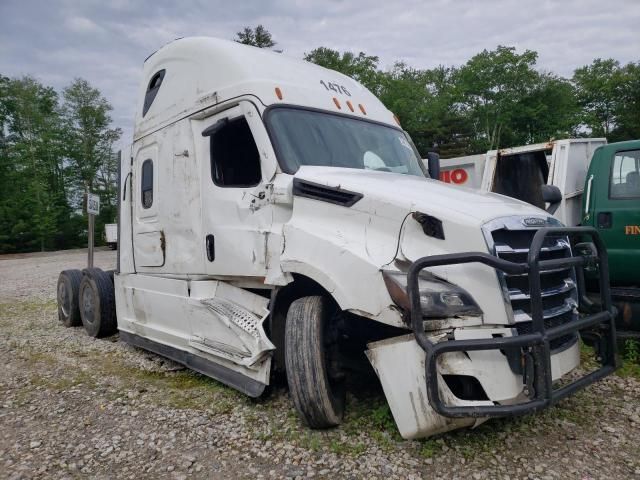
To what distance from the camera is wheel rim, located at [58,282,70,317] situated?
770cm

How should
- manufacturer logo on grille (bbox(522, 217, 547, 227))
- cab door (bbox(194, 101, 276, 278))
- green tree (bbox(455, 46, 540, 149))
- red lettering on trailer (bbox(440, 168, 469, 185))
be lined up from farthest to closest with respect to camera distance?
1. green tree (bbox(455, 46, 540, 149))
2. red lettering on trailer (bbox(440, 168, 469, 185))
3. cab door (bbox(194, 101, 276, 278))
4. manufacturer logo on grille (bbox(522, 217, 547, 227))

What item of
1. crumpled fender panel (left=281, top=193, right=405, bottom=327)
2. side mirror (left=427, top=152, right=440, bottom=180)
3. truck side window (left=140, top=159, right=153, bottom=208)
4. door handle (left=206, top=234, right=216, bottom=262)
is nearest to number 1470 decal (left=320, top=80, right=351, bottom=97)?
side mirror (left=427, top=152, right=440, bottom=180)

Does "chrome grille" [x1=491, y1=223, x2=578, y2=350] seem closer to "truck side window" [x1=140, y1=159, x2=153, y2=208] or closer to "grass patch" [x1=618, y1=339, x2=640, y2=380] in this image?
"grass patch" [x1=618, y1=339, x2=640, y2=380]

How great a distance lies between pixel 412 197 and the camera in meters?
3.12

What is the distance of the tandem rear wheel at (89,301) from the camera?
266 inches

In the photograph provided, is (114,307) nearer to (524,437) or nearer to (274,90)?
(274,90)

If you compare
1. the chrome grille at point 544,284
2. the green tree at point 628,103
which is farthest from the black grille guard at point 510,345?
the green tree at point 628,103

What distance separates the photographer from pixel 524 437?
10.7 feet

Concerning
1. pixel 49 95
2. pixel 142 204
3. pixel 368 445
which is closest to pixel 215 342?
pixel 368 445

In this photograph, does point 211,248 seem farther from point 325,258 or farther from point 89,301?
point 89,301

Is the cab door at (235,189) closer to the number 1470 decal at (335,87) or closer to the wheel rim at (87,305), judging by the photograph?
the number 1470 decal at (335,87)

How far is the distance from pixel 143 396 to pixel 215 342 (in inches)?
35.6

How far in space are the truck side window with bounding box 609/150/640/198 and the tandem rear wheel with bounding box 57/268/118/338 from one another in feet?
21.8

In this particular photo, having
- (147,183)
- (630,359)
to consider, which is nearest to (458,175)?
(630,359)
